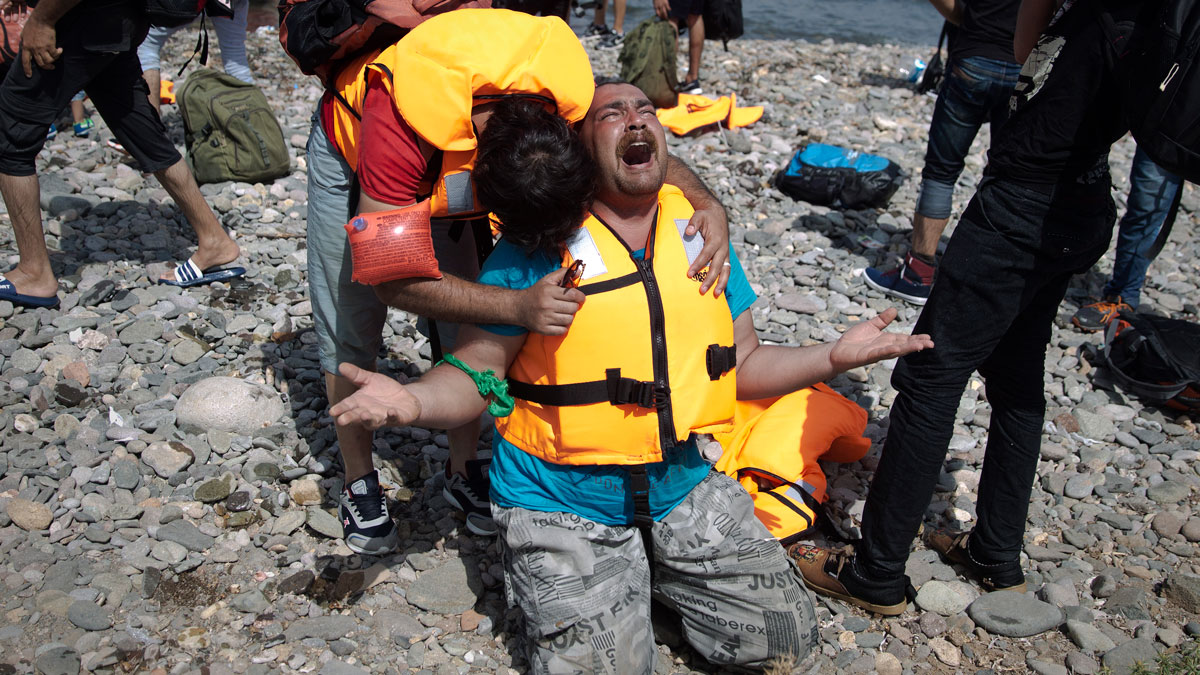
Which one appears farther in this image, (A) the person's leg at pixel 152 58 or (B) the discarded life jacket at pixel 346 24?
(A) the person's leg at pixel 152 58

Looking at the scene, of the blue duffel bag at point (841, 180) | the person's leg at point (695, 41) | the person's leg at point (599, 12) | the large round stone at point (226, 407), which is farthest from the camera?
the person's leg at point (599, 12)

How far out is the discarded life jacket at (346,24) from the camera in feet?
9.71

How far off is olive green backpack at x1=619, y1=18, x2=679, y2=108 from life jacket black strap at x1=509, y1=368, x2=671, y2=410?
21.4ft

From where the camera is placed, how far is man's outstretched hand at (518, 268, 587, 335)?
2.72 m

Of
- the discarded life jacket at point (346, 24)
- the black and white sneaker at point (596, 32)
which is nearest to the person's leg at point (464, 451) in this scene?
the discarded life jacket at point (346, 24)

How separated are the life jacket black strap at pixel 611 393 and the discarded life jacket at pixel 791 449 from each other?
36.2 inches

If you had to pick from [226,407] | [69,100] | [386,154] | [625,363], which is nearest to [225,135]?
[69,100]

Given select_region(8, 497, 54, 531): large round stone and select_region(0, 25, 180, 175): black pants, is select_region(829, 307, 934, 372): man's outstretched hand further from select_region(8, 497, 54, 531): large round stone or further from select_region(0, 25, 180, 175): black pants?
select_region(0, 25, 180, 175): black pants

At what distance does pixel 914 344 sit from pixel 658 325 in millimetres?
829

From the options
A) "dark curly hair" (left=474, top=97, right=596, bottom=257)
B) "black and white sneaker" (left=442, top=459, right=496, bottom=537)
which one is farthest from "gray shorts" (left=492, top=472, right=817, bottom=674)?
"dark curly hair" (left=474, top=97, right=596, bottom=257)

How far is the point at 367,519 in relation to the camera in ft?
11.7

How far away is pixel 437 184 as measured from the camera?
2.87m

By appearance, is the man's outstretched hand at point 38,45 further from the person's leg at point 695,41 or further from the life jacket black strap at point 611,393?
the person's leg at point 695,41

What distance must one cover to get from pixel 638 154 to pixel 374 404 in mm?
1195
